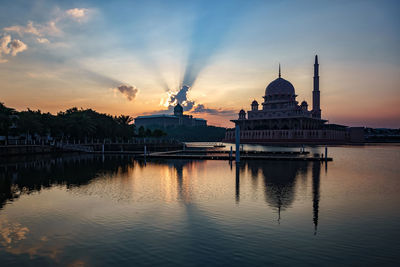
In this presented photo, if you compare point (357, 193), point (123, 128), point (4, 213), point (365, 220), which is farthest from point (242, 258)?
point (123, 128)

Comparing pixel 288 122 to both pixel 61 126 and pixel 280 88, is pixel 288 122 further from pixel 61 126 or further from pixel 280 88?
pixel 61 126

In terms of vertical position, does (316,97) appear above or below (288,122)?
above

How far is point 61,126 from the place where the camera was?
7750 centimetres

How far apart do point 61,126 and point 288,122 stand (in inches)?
4786

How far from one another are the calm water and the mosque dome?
14951cm

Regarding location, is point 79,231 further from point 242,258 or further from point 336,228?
A: point 336,228

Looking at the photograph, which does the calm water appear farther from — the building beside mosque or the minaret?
the minaret

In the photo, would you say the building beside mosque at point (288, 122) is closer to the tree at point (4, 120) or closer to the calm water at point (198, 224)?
the tree at point (4, 120)

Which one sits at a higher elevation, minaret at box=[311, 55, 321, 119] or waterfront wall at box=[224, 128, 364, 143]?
minaret at box=[311, 55, 321, 119]

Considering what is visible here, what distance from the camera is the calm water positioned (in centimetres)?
1109

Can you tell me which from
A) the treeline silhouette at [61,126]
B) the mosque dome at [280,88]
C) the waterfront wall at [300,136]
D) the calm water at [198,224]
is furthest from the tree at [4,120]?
the mosque dome at [280,88]

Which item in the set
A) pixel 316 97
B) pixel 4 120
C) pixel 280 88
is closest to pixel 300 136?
pixel 280 88

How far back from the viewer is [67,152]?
69.4m

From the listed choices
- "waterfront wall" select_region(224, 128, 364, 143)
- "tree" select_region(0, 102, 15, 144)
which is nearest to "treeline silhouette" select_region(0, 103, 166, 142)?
"tree" select_region(0, 102, 15, 144)
